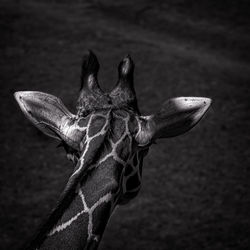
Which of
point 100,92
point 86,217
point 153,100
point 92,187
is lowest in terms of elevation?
point 153,100

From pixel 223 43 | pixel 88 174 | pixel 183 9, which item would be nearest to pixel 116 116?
pixel 88 174

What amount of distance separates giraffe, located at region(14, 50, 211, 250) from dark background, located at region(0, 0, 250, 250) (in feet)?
9.77

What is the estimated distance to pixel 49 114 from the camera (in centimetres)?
252

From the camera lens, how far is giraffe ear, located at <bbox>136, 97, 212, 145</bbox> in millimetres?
2322

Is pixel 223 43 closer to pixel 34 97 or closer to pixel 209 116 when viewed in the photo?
pixel 209 116

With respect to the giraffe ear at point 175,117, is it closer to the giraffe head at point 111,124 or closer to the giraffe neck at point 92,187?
the giraffe head at point 111,124

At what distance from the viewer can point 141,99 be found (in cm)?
816

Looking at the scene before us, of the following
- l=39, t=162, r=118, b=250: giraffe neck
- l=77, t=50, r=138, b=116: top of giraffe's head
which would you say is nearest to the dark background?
l=77, t=50, r=138, b=116: top of giraffe's head

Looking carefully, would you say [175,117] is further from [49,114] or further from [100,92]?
[49,114]

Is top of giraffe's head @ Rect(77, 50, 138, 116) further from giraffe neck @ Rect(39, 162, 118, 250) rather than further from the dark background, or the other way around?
the dark background

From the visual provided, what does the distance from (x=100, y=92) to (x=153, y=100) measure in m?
5.64

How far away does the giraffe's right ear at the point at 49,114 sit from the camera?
2424 mm

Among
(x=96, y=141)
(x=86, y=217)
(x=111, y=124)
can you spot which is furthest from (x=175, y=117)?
(x=86, y=217)

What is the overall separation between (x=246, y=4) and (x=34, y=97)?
10868mm
